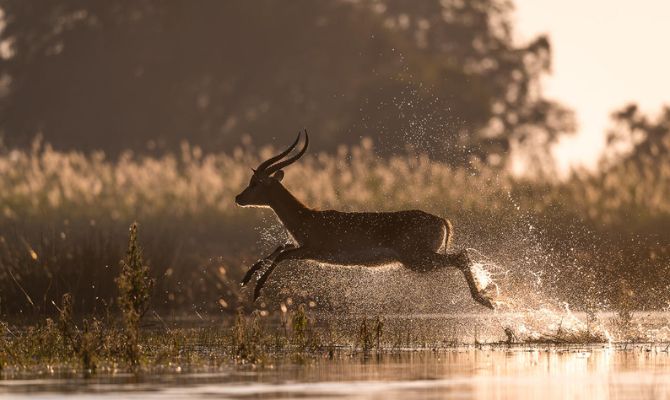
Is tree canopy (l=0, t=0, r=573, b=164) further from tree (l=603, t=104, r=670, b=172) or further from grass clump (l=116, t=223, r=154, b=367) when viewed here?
grass clump (l=116, t=223, r=154, b=367)

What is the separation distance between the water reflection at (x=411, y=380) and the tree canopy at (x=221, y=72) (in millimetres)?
43251

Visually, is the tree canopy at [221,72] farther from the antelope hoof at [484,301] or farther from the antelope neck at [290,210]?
the antelope hoof at [484,301]

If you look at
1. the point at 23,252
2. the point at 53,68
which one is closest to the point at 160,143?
the point at 53,68

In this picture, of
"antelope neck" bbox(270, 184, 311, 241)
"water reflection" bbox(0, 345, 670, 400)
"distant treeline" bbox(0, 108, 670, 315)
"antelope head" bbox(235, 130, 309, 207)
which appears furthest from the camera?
"distant treeline" bbox(0, 108, 670, 315)

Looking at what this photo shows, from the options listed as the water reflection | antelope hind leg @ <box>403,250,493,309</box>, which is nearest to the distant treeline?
antelope hind leg @ <box>403,250,493,309</box>

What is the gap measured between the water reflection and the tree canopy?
142ft

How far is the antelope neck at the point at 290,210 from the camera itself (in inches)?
777

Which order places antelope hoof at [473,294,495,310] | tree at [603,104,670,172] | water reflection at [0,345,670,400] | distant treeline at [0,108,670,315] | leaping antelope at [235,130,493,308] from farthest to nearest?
tree at [603,104,670,172], distant treeline at [0,108,670,315], leaping antelope at [235,130,493,308], antelope hoof at [473,294,495,310], water reflection at [0,345,670,400]

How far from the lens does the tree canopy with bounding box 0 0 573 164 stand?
60062 millimetres

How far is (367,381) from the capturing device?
13547mm

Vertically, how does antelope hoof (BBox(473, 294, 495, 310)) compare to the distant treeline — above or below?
below

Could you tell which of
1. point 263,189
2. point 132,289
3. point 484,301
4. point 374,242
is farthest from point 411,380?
point 263,189

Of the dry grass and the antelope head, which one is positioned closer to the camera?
the antelope head

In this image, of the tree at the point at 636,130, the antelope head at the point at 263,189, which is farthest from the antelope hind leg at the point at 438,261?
the tree at the point at 636,130
